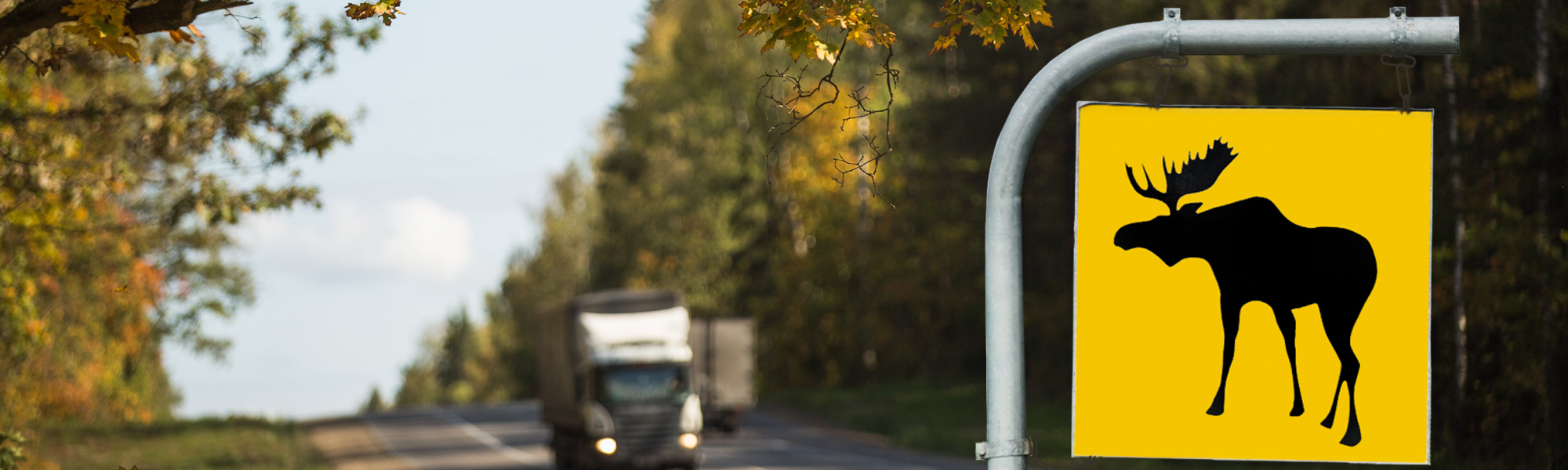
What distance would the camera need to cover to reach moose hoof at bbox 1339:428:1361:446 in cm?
497

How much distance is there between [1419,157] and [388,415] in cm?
4671

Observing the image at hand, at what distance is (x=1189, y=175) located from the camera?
500 cm

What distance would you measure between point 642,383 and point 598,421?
0.99 metres

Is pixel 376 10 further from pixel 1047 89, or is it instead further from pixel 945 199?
pixel 945 199

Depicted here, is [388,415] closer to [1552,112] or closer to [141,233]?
[141,233]

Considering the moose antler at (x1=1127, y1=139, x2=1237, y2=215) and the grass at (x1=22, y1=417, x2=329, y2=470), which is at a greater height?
the moose antler at (x1=1127, y1=139, x2=1237, y2=215)

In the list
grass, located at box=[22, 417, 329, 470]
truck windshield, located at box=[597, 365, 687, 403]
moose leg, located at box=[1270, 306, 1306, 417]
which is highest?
moose leg, located at box=[1270, 306, 1306, 417]

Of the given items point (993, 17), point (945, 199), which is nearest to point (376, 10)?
point (993, 17)

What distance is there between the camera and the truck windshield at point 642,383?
2422cm

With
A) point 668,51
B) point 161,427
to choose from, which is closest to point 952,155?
point 668,51

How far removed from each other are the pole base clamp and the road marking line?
25.7m

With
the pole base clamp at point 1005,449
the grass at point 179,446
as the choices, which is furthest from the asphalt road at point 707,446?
the pole base clamp at point 1005,449

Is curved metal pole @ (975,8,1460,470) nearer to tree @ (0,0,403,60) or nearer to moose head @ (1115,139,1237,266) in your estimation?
moose head @ (1115,139,1237,266)

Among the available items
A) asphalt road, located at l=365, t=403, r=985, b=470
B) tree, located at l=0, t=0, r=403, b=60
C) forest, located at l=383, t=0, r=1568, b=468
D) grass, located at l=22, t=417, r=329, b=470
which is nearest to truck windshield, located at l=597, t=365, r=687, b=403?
asphalt road, located at l=365, t=403, r=985, b=470
